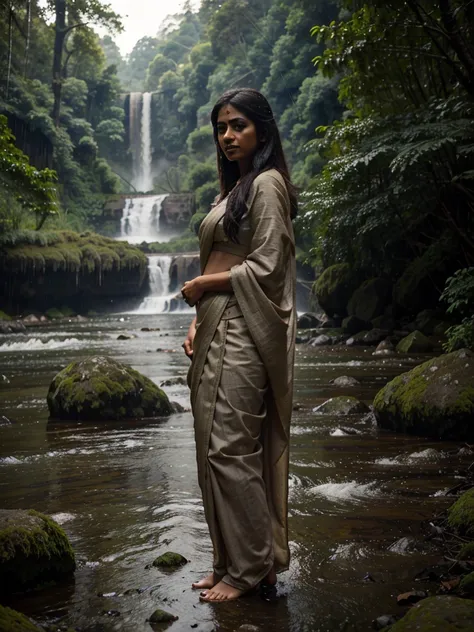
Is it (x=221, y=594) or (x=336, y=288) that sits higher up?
(x=336, y=288)

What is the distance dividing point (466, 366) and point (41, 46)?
4573 centimetres

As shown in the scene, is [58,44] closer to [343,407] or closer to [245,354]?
[343,407]

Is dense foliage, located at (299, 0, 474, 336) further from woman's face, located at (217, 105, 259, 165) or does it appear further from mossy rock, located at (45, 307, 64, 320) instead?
mossy rock, located at (45, 307, 64, 320)

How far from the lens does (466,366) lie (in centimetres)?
653

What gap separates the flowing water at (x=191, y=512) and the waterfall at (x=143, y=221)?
36.3 m

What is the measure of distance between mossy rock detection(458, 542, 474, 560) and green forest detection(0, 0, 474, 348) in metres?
5.23

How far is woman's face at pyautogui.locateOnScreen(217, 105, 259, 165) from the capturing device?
3.17 m

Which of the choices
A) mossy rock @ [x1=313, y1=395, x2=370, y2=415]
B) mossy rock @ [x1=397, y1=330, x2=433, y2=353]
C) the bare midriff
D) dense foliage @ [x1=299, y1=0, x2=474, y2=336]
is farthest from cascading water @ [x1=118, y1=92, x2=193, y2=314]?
the bare midriff

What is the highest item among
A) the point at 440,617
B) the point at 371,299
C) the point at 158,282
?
the point at 158,282

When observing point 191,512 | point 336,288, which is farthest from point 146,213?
point 191,512

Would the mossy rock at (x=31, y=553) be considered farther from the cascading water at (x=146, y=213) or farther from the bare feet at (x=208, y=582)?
the cascading water at (x=146, y=213)

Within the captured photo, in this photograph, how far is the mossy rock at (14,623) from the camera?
216cm

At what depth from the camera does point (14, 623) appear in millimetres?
2211

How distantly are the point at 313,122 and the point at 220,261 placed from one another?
33.6 metres
